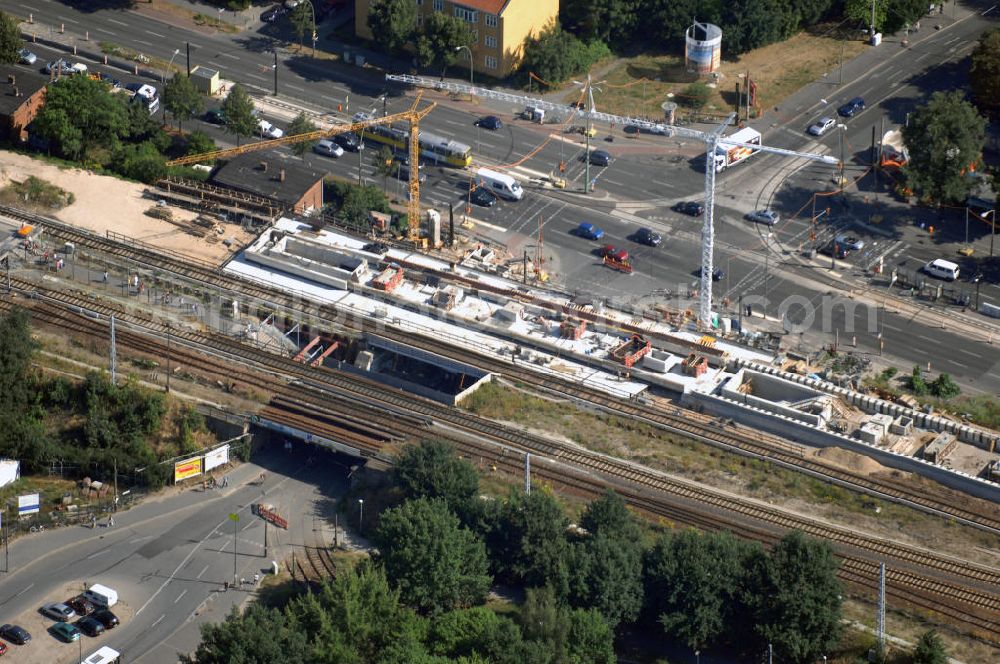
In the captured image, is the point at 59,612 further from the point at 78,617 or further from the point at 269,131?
the point at 269,131

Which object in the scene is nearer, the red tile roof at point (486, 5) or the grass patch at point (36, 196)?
the grass patch at point (36, 196)

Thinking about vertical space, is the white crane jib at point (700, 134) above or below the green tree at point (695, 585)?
above

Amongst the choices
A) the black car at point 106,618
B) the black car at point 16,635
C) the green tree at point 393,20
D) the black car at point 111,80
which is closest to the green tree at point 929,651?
the black car at point 106,618

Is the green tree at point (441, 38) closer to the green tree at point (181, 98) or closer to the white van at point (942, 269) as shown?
the green tree at point (181, 98)

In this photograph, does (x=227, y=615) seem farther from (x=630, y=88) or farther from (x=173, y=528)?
(x=630, y=88)

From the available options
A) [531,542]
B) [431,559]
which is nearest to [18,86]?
[431,559]

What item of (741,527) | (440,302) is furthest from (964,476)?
(440,302)

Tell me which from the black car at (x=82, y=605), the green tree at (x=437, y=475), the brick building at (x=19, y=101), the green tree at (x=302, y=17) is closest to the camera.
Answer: the black car at (x=82, y=605)

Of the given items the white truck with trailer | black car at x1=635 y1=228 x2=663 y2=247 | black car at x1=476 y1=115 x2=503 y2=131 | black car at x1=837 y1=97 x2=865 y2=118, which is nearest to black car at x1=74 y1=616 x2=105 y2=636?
black car at x1=635 y1=228 x2=663 y2=247
